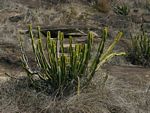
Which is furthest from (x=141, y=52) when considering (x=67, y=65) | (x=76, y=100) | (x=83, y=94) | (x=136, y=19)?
(x=136, y=19)

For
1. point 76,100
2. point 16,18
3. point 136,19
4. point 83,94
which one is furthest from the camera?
point 136,19

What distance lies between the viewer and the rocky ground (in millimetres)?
5695

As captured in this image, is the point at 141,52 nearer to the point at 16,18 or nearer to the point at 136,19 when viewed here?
the point at 16,18

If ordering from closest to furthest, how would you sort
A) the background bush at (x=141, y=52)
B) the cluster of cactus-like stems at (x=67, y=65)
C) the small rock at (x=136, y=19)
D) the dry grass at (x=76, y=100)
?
the dry grass at (x=76, y=100)
the cluster of cactus-like stems at (x=67, y=65)
the background bush at (x=141, y=52)
the small rock at (x=136, y=19)

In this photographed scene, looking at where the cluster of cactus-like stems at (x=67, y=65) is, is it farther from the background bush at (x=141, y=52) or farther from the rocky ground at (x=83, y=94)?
the background bush at (x=141, y=52)

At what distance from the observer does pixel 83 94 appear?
584 cm

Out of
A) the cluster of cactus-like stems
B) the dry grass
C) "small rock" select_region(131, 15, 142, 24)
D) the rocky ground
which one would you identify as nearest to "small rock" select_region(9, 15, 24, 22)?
the rocky ground

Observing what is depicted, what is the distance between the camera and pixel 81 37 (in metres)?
11.4

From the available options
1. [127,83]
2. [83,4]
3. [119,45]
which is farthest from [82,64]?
[83,4]

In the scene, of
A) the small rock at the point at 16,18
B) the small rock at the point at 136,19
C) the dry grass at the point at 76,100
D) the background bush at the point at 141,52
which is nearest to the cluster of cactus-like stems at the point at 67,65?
the dry grass at the point at 76,100

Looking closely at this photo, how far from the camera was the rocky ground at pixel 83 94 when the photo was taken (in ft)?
18.7

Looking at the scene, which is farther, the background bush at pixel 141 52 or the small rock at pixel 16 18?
the small rock at pixel 16 18

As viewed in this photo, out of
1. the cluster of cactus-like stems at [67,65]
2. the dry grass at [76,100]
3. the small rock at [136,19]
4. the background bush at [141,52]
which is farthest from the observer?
the small rock at [136,19]

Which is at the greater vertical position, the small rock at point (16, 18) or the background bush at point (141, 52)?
the background bush at point (141, 52)
